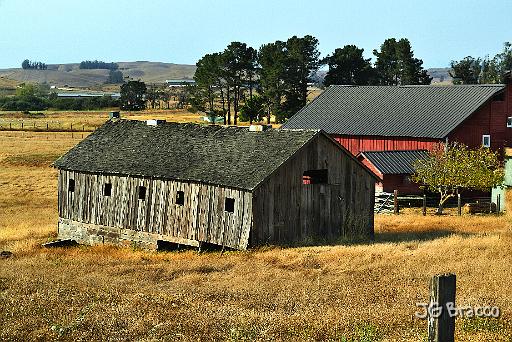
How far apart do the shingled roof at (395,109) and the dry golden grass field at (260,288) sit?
44.7ft

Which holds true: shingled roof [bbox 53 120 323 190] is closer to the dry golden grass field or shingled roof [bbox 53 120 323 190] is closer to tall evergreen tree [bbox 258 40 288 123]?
the dry golden grass field

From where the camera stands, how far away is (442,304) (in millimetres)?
7938

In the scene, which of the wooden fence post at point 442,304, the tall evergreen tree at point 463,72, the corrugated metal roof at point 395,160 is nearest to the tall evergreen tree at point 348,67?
the tall evergreen tree at point 463,72

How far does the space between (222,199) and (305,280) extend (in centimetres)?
960

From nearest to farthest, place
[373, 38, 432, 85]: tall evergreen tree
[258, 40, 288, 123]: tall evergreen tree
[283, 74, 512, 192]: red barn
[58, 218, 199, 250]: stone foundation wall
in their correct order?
1. [58, 218, 199, 250]: stone foundation wall
2. [283, 74, 512, 192]: red barn
3. [258, 40, 288, 123]: tall evergreen tree
4. [373, 38, 432, 85]: tall evergreen tree

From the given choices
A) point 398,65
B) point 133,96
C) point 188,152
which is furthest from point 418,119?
point 133,96

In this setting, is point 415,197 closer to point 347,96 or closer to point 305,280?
point 347,96

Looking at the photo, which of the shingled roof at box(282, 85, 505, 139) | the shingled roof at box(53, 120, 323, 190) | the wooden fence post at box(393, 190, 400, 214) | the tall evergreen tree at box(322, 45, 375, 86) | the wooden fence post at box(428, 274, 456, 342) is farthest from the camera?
the tall evergreen tree at box(322, 45, 375, 86)

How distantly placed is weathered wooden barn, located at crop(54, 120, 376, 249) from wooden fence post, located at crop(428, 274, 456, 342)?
18578 mm

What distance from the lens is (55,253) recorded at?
28719 millimetres

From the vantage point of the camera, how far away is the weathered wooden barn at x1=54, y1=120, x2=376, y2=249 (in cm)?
2775

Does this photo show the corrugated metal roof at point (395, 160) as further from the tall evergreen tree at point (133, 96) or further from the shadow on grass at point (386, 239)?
the tall evergreen tree at point (133, 96)

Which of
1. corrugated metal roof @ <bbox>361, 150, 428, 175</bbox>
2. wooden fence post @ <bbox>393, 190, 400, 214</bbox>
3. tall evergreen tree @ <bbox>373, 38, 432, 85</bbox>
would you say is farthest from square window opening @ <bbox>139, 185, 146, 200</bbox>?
tall evergreen tree @ <bbox>373, 38, 432, 85</bbox>

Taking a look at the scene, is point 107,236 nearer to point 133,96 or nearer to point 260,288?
point 260,288
